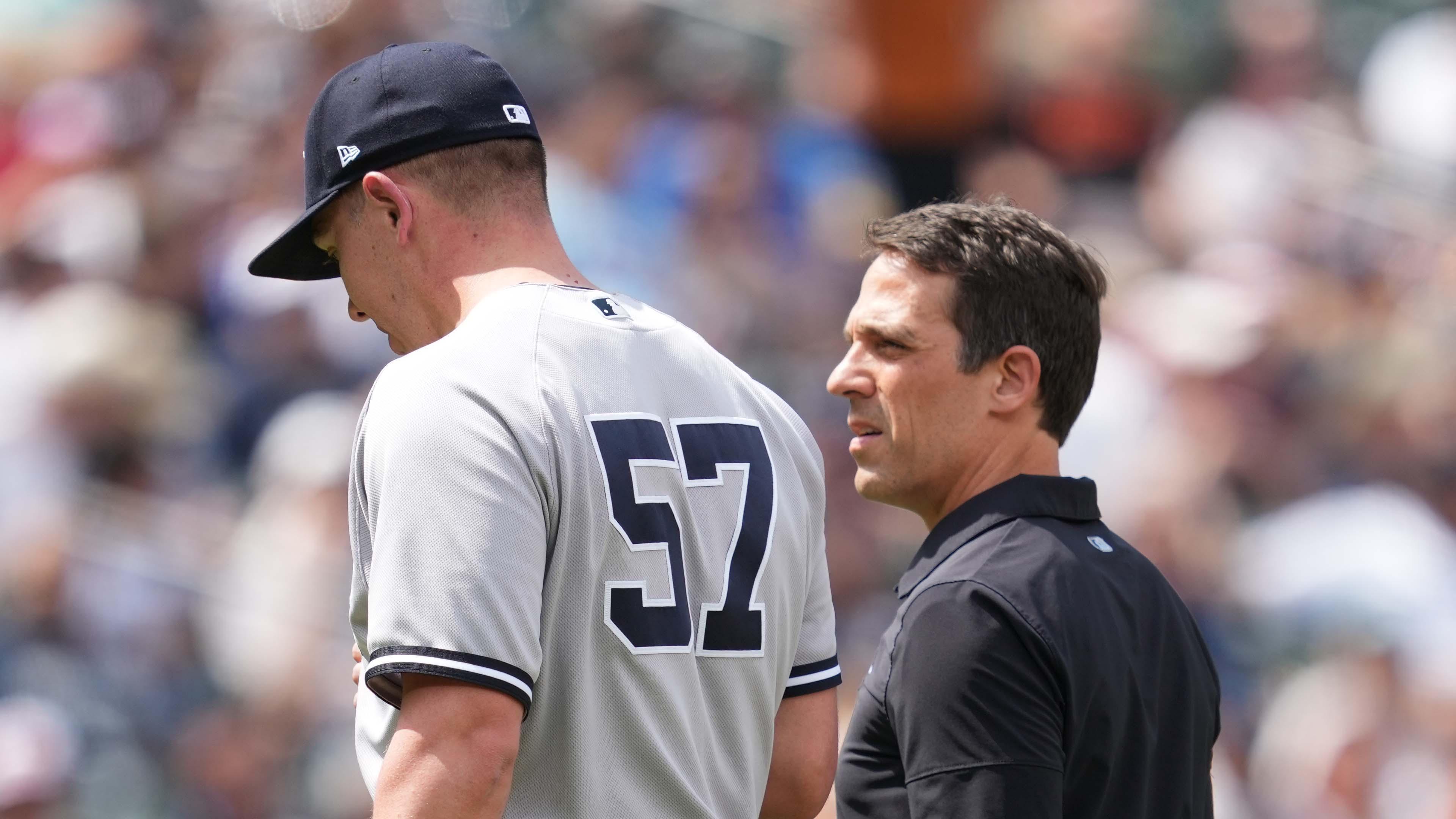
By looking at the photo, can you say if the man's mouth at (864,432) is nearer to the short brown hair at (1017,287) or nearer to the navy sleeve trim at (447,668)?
the short brown hair at (1017,287)

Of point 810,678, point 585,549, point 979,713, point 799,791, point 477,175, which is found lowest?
point 799,791

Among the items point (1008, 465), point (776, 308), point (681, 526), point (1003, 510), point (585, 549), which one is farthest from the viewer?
point (776, 308)

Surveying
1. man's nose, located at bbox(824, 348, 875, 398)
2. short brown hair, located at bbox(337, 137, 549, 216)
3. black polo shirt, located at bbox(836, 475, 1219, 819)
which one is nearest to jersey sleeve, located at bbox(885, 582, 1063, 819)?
black polo shirt, located at bbox(836, 475, 1219, 819)

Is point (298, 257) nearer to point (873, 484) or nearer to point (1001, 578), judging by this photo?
point (873, 484)

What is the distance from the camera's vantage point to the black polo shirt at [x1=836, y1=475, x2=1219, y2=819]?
190 cm

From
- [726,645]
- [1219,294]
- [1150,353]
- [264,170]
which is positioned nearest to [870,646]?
[1150,353]

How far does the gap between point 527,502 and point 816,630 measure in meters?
0.61

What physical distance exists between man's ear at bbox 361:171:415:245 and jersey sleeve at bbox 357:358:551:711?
28 centimetres

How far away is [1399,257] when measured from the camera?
7.30 m

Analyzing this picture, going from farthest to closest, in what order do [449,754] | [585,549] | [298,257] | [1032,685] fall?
[298,257] < [1032,685] < [585,549] < [449,754]

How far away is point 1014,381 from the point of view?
2.27m

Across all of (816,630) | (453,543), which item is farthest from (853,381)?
(453,543)

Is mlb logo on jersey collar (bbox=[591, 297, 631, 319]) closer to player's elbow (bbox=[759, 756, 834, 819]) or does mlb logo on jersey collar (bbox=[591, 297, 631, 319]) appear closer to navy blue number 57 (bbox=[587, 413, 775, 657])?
navy blue number 57 (bbox=[587, 413, 775, 657])

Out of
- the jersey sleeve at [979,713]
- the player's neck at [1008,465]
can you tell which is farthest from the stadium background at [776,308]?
the jersey sleeve at [979,713]
